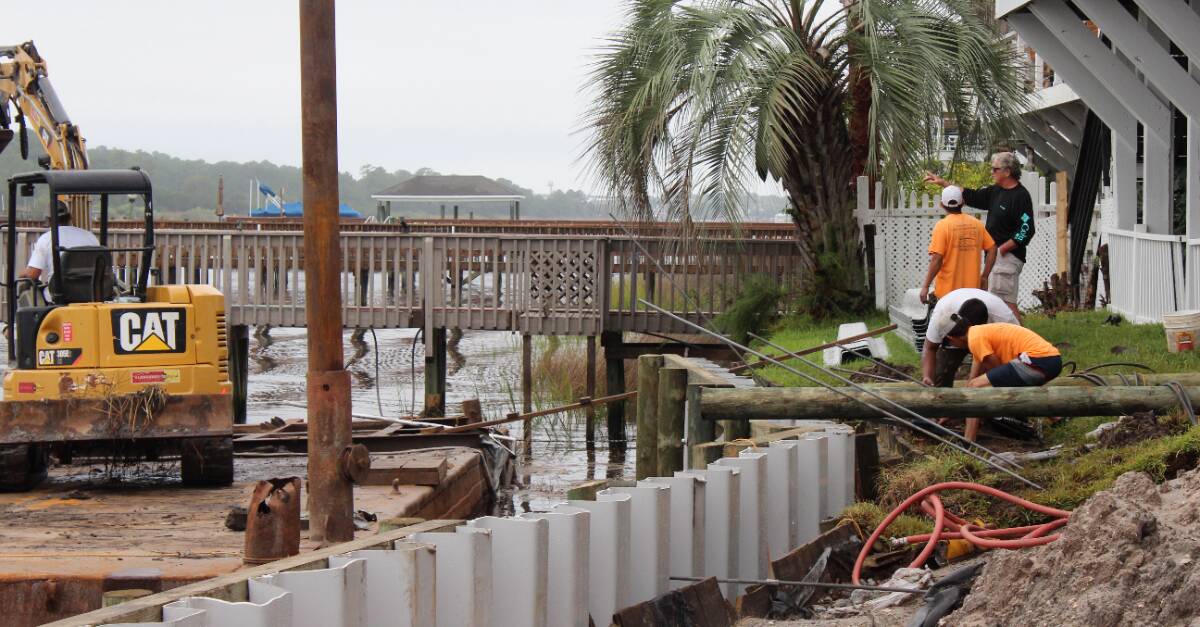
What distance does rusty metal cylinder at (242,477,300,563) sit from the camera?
671 centimetres

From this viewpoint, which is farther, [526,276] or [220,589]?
[526,276]

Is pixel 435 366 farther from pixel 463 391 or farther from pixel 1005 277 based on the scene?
pixel 1005 277

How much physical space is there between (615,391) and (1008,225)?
400 inches

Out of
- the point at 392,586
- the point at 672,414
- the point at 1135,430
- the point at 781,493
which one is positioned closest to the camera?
the point at 392,586

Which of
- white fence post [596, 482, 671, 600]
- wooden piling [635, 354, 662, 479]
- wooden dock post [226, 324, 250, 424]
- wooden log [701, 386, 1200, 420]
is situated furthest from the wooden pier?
white fence post [596, 482, 671, 600]

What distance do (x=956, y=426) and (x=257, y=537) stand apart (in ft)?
15.5

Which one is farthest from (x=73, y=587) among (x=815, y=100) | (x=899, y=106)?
(x=815, y=100)

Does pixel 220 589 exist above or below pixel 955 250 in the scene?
below

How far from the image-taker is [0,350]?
109 feet

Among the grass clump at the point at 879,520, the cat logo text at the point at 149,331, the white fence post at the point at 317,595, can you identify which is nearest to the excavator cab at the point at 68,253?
the cat logo text at the point at 149,331

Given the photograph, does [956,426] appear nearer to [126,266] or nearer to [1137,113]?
[1137,113]

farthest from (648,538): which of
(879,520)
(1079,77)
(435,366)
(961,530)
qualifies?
(435,366)

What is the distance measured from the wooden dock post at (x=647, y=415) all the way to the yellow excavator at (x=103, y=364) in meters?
3.36

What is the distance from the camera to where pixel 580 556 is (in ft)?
19.2
